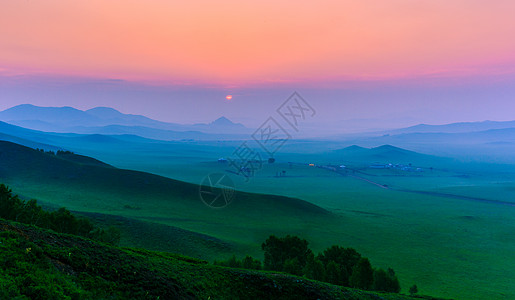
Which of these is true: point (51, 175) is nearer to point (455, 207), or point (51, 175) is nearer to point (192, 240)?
point (192, 240)

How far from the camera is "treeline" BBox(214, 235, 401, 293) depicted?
39969 millimetres

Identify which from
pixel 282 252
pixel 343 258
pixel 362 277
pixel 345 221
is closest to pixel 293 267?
pixel 282 252

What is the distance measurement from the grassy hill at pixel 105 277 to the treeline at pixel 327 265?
13315 millimetres

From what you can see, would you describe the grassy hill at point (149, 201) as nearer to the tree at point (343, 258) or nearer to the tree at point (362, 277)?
the tree at point (343, 258)

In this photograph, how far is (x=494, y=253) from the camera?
2869 inches

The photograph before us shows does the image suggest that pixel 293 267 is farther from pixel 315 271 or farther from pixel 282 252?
pixel 282 252

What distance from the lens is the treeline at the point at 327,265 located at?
39969 millimetres

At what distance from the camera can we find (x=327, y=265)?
42.6 metres

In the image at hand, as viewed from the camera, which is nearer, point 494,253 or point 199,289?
point 199,289

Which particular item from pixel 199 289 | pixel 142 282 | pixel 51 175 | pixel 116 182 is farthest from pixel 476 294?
pixel 51 175

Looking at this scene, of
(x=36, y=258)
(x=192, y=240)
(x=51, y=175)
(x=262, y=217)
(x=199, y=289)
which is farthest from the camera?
(x=51, y=175)

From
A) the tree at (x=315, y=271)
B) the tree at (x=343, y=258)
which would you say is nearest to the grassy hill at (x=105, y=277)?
the tree at (x=315, y=271)

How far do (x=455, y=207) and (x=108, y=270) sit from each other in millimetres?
142556

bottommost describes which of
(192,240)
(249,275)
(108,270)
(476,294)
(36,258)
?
(476,294)
